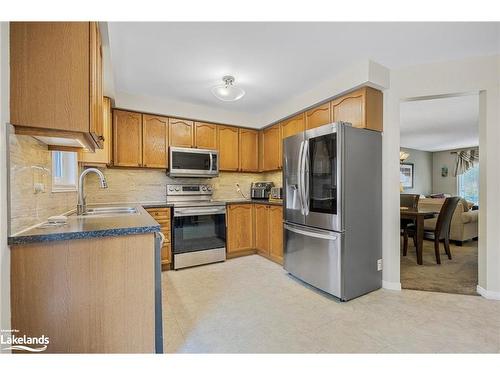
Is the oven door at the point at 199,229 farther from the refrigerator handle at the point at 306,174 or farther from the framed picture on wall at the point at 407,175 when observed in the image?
the framed picture on wall at the point at 407,175

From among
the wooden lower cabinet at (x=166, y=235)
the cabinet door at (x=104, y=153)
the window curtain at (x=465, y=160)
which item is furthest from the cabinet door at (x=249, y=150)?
the window curtain at (x=465, y=160)

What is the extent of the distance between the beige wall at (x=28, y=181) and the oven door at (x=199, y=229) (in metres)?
1.62

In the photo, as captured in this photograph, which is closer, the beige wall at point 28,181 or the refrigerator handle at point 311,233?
the beige wall at point 28,181

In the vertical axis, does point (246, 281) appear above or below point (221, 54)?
below

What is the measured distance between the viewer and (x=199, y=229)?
333cm

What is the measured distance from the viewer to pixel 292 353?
→ 4.95ft

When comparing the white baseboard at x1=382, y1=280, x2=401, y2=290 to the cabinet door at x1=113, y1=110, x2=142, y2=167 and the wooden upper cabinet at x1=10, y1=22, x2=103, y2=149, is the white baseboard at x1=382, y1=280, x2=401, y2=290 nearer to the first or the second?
the wooden upper cabinet at x1=10, y1=22, x2=103, y2=149

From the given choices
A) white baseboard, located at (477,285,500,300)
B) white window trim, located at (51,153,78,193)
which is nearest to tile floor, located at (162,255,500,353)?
white baseboard, located at (477,285,500,300)

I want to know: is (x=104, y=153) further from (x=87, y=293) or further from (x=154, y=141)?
(x=87, y=293)

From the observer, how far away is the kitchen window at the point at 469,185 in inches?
289

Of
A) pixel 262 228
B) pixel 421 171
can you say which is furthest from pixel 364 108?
pixel 421 171

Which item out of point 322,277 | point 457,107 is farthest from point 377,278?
point 457,107
